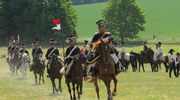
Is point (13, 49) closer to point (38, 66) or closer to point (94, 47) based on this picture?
point (38, 66)

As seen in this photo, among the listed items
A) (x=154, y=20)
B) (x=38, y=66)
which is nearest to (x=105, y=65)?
(x=38, y=66)

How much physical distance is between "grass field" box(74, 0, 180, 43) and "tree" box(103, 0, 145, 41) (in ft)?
23.6

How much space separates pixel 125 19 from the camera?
4304 inches

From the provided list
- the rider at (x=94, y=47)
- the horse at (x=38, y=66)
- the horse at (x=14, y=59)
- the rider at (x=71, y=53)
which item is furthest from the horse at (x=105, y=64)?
the horse at (x=14, y=59)

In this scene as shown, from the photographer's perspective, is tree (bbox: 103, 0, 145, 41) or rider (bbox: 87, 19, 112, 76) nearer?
rider (bbox: 87, 19, 112, 76)

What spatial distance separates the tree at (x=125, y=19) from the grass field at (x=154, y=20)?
7.19m

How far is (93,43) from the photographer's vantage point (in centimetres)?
1777

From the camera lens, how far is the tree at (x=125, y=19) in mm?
108562

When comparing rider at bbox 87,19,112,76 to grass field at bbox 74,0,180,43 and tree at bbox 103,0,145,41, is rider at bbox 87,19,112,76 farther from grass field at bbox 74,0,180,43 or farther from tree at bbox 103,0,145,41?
grass field at bbox 74,0,180,43

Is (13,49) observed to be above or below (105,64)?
below

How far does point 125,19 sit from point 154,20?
39.8 metres

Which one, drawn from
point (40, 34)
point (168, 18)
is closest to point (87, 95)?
point (40, 34)

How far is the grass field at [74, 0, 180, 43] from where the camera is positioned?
127775mm

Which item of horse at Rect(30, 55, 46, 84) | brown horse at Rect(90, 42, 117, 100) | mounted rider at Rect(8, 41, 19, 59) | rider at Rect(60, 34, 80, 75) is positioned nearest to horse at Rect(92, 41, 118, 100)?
brown horse at Rect(90, 42, 117, 100)
